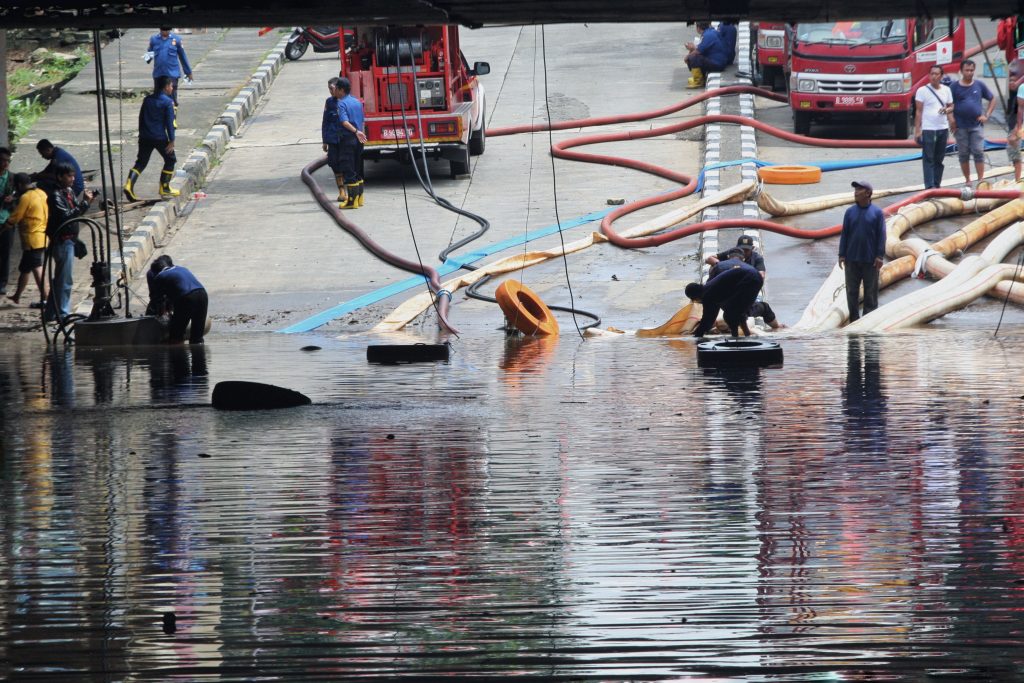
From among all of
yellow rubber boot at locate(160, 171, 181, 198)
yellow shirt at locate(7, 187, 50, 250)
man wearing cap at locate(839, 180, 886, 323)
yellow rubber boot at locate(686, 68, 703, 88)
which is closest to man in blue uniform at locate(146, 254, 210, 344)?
yellow shirt at locate(7, 187, 50, 250)

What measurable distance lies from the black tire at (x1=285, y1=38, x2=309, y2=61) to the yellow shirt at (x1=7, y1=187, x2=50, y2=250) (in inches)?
552

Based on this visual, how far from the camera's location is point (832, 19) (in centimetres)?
1137

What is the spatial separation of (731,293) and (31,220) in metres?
7.92

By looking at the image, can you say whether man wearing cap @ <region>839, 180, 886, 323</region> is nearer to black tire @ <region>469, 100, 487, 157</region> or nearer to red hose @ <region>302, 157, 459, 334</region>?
red hose @ <region>302, 157, 459, 334</region>

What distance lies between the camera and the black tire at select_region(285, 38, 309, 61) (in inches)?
1148

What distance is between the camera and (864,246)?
14.4 m

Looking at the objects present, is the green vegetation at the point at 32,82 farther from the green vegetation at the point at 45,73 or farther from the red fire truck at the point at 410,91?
the red fire truck at the point at 410,91

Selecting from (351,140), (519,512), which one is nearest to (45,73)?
(351,140)

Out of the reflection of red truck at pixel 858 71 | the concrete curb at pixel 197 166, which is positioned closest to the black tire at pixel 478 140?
the concrete curb at pixel 197 166

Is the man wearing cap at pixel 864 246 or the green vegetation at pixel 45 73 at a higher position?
the green vegetation at pixel 45 73

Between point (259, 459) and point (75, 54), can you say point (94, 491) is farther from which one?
point (75, 54)

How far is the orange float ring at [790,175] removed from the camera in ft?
66.6

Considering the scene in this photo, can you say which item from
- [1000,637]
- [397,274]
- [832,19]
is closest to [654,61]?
[397,274]

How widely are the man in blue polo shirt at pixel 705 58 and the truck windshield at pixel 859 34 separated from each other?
10.4 ft
